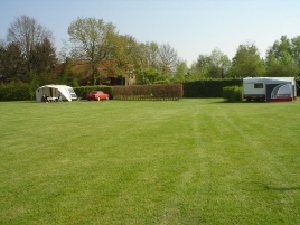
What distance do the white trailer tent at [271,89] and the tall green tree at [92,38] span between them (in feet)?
82.4

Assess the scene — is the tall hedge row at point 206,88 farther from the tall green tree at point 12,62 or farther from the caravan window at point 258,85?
the tall green tree at point 12,62

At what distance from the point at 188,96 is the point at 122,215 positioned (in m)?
37.5

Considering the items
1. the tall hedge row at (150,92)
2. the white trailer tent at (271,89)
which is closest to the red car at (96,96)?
the tall hedge row at (150,92)

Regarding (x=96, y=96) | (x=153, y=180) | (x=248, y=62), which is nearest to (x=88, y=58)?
(x=96, y=96)

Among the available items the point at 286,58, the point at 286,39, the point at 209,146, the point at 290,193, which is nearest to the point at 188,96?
the point at 286,58

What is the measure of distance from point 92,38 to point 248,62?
25.6 meters

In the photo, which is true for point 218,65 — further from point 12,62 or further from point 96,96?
point 12,62

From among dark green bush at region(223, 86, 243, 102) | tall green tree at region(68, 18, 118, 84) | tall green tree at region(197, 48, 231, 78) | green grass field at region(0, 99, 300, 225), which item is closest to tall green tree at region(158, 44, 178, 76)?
tall green tree at region(197, 48, 231, 78)

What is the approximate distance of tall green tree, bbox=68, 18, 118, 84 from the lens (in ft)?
143

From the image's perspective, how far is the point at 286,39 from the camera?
69.4 meters

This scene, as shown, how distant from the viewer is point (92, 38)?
43969 millimetres

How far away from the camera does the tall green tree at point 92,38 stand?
143 ft

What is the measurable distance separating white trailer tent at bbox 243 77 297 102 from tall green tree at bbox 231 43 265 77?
22.6 metres

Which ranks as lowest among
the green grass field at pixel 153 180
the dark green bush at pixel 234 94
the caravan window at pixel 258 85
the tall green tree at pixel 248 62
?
the green grass field at pixel 153 180
